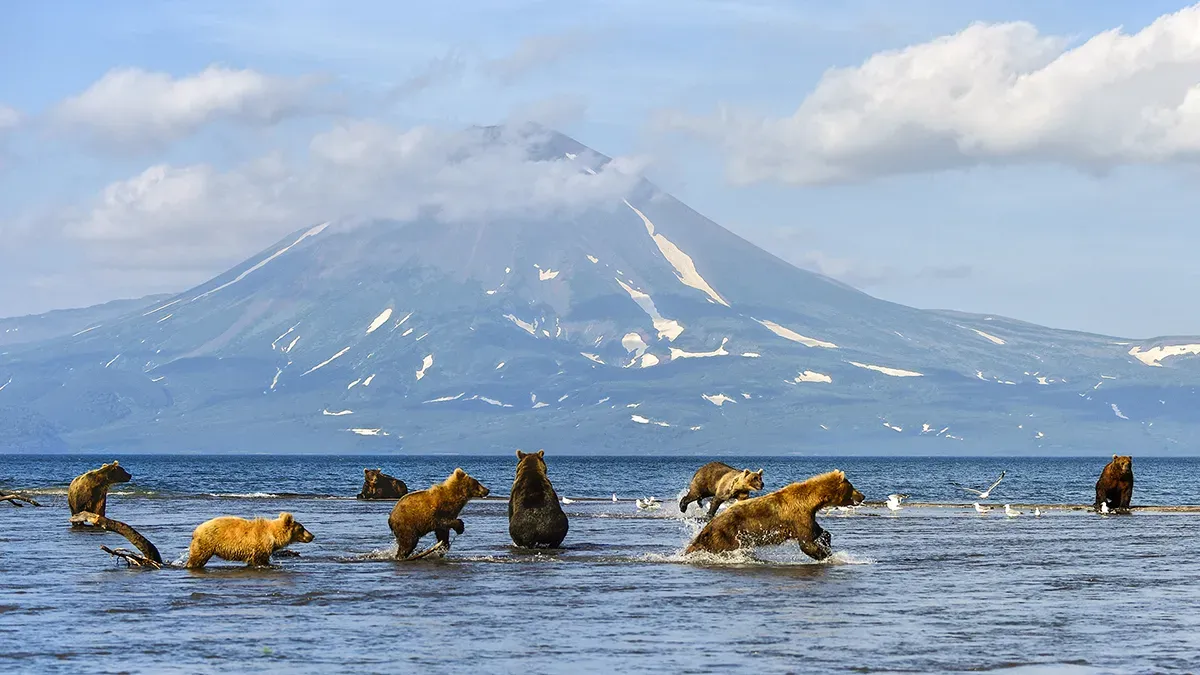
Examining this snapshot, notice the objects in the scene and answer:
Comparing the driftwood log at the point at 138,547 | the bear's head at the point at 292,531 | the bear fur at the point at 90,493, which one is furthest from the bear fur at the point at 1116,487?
the driftwood log at the point at 138,547

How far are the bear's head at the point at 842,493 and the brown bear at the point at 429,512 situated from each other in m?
6.19

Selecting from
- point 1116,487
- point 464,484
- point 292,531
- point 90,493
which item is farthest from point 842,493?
point 1116,487

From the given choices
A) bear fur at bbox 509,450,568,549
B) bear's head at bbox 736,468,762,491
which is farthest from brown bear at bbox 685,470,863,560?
bear's head at bbox 736,468,762,491

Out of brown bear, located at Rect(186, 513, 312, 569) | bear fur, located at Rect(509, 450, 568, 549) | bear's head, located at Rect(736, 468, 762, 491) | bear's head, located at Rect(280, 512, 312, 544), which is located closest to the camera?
brown bear, located at Rect(186, 513, 312, 569)

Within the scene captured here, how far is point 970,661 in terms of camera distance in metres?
18.0

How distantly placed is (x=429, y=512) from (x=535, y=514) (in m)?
3.72

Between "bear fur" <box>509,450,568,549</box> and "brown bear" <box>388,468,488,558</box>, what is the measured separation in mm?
3192

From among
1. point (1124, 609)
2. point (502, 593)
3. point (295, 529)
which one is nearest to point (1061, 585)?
point (1124, 609)

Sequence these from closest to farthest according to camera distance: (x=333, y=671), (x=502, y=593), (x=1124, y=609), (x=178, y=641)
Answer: (x=333, y=671) → (x=178, y=641) → (x=1124, y=609) → (x=502, y=593)

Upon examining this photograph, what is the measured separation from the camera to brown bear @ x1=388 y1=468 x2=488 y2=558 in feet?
99.8

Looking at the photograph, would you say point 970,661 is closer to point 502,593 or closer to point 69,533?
point 502,593

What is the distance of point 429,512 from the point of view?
30.6 m

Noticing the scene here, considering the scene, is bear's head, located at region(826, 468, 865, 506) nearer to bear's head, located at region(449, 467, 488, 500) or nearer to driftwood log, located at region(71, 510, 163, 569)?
bear's head, located at region(449, 467, 488, 500)

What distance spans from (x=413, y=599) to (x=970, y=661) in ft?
28.5
